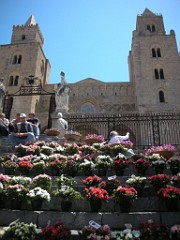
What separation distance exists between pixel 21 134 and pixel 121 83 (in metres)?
29.2

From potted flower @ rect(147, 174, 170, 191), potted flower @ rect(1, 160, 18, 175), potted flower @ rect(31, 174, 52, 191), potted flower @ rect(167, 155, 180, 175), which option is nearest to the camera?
potted flower @ rect(147, 174, 170, 191)

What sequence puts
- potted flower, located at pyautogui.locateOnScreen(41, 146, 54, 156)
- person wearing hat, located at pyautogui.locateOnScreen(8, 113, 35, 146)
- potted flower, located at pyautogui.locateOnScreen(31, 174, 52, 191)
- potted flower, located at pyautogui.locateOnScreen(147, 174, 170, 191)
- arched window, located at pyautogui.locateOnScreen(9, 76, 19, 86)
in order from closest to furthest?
potted flower, located at pyautogui.locateOnScreen(147, 174, 170, 191)
potted flower, located at pyautogui.locateOnScreen(31, 174, 52, 191)
potted flower, located at pyautogui.locateOnScreen(41, 146, 54, 156)
person wearing hat, located at pyautogui.locateOnScreen(8, 113, 35, 146)
arched window, located at pyautogui.locateOnScreen(9, 76, 19, 86)

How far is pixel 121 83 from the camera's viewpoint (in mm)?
36531

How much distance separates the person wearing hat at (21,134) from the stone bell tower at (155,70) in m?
21.8

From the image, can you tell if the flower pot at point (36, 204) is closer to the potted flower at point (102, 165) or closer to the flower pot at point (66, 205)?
the flower pot at point (66, 205)

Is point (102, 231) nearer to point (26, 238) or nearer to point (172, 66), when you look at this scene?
point (26, 238)

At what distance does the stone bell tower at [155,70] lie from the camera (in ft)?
100

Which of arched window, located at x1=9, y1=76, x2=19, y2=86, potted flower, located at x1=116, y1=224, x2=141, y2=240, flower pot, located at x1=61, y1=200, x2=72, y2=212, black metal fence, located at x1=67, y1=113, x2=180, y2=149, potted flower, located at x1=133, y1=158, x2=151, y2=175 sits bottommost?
potted flower, located at x1=116, y1=224, x2=141, y2=240

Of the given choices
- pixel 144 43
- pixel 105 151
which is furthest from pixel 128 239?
pixel 144 43

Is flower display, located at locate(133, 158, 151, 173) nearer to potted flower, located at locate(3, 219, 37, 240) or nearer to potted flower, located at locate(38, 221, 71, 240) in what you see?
potted flower, located at locate(38, 221, 71, 240)

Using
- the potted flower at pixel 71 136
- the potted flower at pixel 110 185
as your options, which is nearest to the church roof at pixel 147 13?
the potted flower at pixel 71 136

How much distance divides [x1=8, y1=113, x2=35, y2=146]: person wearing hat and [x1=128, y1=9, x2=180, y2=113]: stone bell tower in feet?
71.5

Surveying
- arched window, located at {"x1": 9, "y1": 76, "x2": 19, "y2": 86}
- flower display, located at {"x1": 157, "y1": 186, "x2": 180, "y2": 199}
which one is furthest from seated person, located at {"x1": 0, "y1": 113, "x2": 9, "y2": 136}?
arched window, located at {"x1": 9, "y1": 76, "x2": 19, "y2": 86}

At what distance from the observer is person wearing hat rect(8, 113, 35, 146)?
897 centimetres
